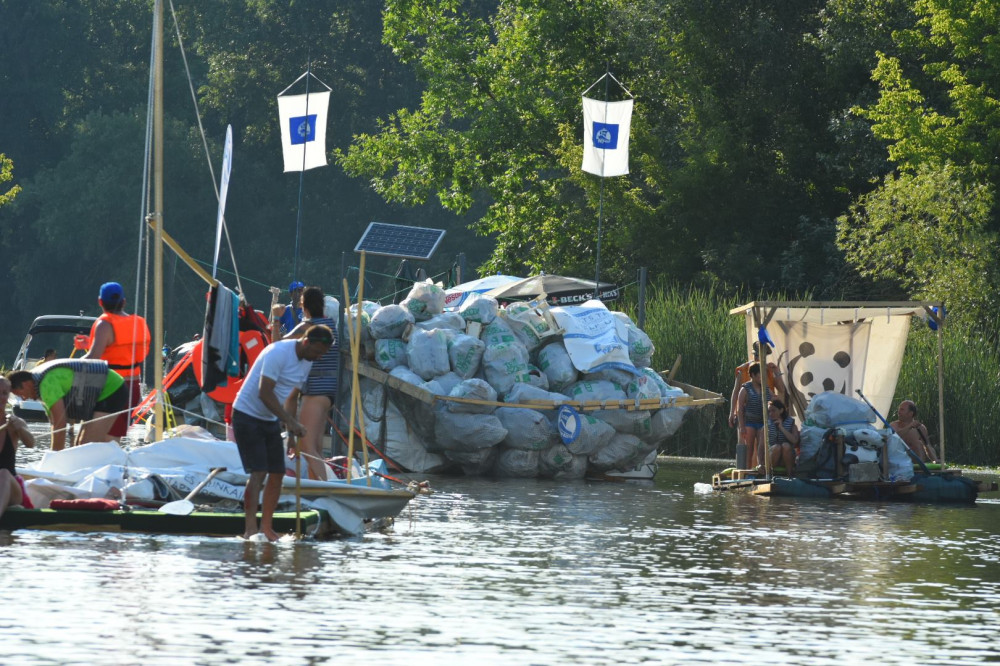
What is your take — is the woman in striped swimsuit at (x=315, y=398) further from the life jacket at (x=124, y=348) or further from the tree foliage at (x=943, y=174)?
the tree foliage at (x=943, y=174)

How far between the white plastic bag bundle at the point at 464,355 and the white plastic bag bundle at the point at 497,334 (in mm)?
257

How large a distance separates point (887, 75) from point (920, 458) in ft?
48.1

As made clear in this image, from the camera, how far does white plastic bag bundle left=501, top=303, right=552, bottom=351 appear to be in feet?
72.6

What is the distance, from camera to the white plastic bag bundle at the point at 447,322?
21859 mm

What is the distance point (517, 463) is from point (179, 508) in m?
9.15

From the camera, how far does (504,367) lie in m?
21.5

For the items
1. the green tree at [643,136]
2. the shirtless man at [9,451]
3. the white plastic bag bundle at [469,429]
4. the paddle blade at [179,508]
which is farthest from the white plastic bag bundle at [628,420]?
the green tree at [643,136]

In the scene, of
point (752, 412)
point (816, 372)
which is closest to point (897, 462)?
point (752, 412)

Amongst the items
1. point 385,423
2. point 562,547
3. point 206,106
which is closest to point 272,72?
point 206,106

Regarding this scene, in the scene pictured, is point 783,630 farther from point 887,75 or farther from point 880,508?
point 887,75

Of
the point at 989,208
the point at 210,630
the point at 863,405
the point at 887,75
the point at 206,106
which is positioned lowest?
the point at 210,630

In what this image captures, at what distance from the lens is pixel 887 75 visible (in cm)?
3353

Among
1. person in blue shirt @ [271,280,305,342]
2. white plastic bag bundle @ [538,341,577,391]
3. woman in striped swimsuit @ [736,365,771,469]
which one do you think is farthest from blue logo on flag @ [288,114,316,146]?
woman in striped swimsuit @ [736,365,771,469]

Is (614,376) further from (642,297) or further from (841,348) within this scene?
(642,297)
